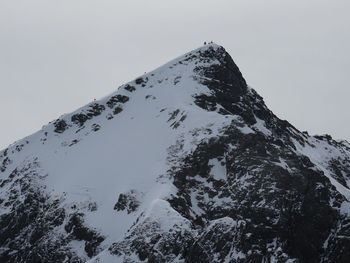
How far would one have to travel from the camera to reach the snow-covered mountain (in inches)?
3666

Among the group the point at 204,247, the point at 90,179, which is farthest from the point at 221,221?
the point at 90,179

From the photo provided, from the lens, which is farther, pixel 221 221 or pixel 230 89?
pixel 230 89

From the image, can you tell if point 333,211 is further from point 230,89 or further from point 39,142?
point 39,142

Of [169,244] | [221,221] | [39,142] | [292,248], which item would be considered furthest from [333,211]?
[39,142]

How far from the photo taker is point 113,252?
9519cm

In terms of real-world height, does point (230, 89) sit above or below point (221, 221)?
above

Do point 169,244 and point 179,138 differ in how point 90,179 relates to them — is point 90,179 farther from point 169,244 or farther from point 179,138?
point 169,244

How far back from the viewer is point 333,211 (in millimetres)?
97625

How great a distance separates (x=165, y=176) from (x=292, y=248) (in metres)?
27.5

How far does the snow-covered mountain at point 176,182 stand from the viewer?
93125 mm

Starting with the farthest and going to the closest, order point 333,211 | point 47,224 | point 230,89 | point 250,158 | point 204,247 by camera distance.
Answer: point 230,89 < point 47,224 < point 250,158 < point 333,211 < point 204,247

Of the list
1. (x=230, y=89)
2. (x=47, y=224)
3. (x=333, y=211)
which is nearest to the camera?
(x=333, y=211)

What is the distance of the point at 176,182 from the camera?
4274 inches

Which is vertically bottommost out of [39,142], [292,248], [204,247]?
[292,248]
